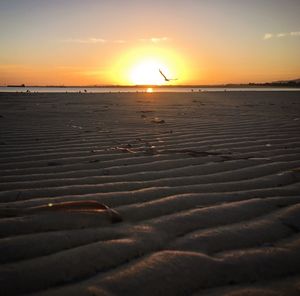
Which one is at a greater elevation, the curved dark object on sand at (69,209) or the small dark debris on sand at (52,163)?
the small dark debris on sand at (52,163)

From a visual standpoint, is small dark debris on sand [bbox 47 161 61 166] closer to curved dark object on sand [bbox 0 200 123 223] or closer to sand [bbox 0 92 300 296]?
sand [bbox 0 92 300 296]

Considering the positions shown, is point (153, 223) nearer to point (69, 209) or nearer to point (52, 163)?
point (69, 209)

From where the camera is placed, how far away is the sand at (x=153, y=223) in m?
1.12

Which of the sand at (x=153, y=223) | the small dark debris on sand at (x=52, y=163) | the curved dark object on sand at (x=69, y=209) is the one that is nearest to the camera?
the sand at (x=153, y=223)

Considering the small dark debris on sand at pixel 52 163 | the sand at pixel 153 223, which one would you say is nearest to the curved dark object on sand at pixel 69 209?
the sand at pixel 153 223

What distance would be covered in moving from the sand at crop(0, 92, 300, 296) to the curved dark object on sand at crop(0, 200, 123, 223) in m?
0.01

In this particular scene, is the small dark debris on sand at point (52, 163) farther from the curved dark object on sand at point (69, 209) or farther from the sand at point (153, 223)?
the curved dark object on sand at point (69, 209)

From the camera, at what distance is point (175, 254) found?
127cm

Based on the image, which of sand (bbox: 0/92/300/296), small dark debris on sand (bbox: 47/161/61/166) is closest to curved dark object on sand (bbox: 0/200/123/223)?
sand (bbox: 0/92/300/296)

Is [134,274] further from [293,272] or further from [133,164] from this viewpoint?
[133,164]

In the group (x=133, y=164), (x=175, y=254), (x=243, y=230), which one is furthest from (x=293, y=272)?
(x=133, y=164)

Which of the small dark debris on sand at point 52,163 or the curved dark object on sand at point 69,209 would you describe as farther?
the small dark debris on sand at point 52,163

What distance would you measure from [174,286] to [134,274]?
0.14m

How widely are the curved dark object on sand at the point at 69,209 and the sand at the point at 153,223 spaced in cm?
1
